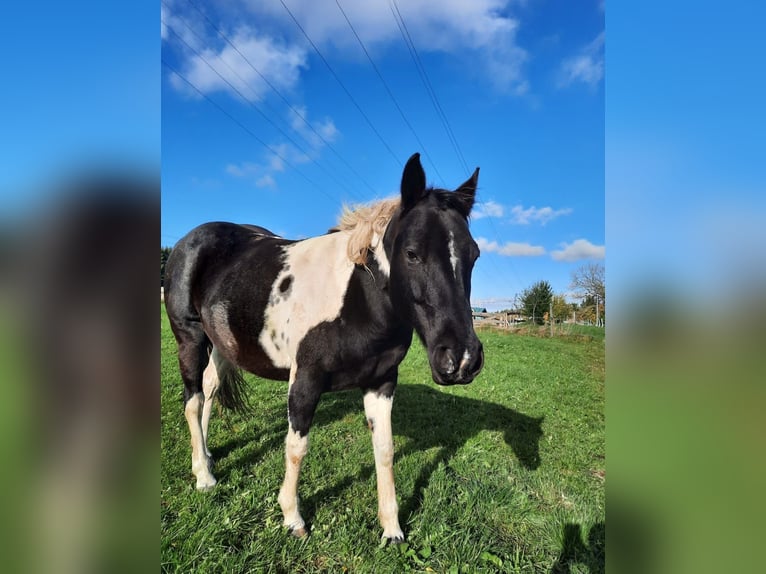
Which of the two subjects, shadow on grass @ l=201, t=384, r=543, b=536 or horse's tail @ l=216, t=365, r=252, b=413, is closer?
shadow on grass @ l=201, t=384, r=543, b=536

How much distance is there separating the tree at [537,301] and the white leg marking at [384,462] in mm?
27488

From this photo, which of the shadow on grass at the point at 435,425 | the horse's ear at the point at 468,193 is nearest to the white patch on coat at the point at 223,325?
the shadow on grass at the point at 435,425

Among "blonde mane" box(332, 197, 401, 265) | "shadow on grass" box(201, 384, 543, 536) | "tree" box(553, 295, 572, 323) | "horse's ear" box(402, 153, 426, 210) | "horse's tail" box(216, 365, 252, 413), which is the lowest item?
"shadow on grass" box(201, 384, 543, 536)

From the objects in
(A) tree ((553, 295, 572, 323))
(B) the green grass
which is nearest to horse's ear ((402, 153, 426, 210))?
(B) the green grass

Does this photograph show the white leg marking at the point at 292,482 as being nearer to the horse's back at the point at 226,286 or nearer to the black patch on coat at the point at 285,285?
the horse's back at the point at 226,286

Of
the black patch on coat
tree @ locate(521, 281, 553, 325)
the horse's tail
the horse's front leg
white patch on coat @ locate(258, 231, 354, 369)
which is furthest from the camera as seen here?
tree @ locate(521, 281, 553, 325)

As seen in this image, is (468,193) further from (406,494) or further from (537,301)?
(537,301)

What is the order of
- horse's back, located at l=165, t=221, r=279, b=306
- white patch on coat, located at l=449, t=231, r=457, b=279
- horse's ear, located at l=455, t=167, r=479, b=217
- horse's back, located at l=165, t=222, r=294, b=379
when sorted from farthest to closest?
horse's back, located at l=165, t=221, r=279, b=306
horse's back, located at l=165, t=222, r=294, b=379
horse's ear, located at l=455, t=167, r=479, b=217
white patch on coat, located at l=449, t=231, r=457, b=279

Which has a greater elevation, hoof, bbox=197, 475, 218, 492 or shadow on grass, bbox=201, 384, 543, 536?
shadow on grass, bbox=201, 384, 543, 536

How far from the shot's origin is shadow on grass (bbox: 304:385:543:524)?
3703mm

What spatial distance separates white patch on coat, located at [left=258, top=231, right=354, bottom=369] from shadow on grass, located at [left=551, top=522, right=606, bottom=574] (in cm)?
236

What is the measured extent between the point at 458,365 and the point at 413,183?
1284 mm

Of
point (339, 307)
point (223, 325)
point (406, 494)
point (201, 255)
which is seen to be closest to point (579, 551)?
point (406, 494)

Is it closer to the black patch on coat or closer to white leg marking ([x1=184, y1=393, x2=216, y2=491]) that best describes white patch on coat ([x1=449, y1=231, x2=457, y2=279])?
the black patch on coat
